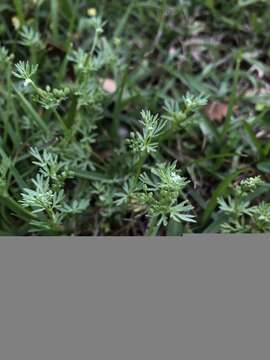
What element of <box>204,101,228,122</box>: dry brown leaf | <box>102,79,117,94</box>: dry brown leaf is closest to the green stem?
<box>102,79,117,94</box>: dry brown leaf

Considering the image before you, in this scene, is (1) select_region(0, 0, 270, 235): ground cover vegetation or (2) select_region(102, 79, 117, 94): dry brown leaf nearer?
(1) select_region(0, 0, 270, 235): ground cover vegetation

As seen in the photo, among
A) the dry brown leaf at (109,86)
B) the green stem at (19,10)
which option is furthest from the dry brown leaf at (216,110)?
the green stem at (19,10)

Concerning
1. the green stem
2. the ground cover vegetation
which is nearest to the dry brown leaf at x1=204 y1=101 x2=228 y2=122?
the ground cover vegetation

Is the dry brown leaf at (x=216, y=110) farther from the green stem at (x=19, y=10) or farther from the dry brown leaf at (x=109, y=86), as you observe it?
the green stem at (x=19, y=10)

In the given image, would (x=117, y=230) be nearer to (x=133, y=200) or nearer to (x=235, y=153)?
(x=133, y=200)

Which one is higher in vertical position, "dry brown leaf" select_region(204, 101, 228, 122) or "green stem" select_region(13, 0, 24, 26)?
"green stem" select_region(13, 0, 24, 26)

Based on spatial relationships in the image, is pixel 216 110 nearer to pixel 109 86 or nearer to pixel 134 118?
pixel 134 118

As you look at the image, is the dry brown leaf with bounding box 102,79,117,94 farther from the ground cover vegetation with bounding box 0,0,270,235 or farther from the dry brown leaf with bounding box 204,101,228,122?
the dry brown leaf with bounding box 204,101,228,122
